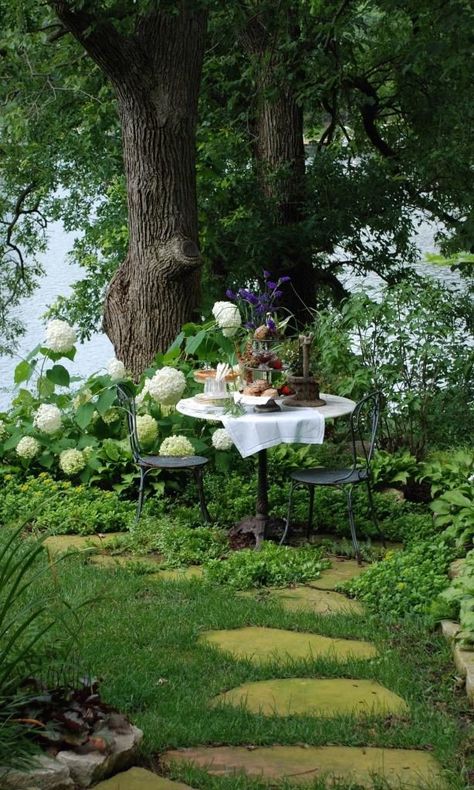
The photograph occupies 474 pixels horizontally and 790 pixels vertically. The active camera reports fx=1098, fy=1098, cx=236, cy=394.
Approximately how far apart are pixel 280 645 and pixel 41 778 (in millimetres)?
1992

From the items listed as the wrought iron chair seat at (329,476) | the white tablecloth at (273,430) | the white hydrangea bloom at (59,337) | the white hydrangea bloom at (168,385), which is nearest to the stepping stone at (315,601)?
the wrought iron chair seat at (329,476)

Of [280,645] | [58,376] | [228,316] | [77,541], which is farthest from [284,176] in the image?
[280,645]

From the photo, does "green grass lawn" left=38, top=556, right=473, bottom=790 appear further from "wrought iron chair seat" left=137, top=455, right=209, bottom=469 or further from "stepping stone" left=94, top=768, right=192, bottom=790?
"wrought iron chair seat" left=137, top=455, right=209, bottom=469

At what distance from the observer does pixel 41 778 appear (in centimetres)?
302

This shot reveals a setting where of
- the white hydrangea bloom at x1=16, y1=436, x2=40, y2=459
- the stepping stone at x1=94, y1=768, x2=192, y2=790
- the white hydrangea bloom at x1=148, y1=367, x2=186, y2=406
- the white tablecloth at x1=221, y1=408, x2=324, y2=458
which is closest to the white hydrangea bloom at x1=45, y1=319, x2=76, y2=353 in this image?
the white hydrangea bloom at x1=16, y1=436, x2=40, y2=459

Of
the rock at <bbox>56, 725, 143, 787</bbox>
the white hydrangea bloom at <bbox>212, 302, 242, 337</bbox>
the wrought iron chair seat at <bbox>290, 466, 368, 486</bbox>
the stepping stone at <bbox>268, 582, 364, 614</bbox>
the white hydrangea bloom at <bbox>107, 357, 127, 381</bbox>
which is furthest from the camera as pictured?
the white hydrangea bloom at <bbox>107, 357, 127, 381</bbox>

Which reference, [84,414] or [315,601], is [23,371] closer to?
[84,414]

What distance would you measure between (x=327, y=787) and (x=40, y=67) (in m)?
10.8

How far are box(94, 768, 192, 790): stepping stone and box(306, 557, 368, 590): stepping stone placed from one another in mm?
2602

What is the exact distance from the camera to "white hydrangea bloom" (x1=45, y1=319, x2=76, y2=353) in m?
7.75

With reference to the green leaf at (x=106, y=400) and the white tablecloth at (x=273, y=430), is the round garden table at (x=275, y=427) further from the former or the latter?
the green leaf at (x=106, y=400)

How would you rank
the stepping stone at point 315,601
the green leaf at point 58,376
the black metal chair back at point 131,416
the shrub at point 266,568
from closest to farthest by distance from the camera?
the stepping stone at point 315,601 → the shrub at point 266,568 → the black metal chair back at point 131,416 → the green leaf at point 58,376

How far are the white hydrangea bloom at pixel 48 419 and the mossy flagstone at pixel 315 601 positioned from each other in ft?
8.41

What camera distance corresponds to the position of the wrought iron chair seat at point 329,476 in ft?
20.8
